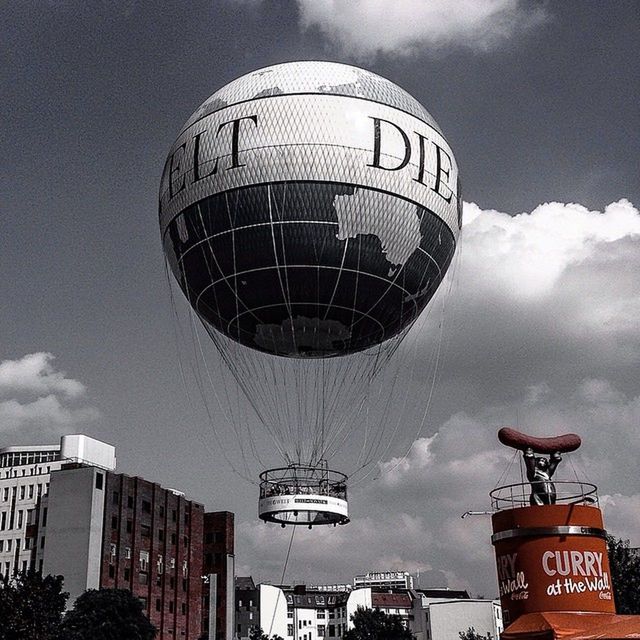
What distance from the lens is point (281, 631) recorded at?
137250 mm

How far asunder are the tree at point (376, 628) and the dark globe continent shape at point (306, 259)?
75.2m

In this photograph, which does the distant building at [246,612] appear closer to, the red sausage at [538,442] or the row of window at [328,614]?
the row of window at [328,614]

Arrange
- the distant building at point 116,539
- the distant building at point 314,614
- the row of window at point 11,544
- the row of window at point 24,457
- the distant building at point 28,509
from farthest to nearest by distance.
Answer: the distant building at point 314,614 < the row of window at point 24,457 < the row of window at point 11,544 < the distant building at point 28,509 < the distant building at point 116,539

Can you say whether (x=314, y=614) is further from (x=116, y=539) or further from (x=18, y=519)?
(x=18, y=519)

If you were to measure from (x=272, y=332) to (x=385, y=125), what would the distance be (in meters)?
8.97

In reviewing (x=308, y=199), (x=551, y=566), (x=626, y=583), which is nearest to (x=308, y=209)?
(x=308, y=199)

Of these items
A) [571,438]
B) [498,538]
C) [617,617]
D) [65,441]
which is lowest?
[617,617]

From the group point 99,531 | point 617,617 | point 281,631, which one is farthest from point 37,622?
point 281,631

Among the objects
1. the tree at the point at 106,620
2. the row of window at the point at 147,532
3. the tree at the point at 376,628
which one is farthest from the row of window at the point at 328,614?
the tree at the point at 106,620

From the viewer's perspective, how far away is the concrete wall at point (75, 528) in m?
91.1

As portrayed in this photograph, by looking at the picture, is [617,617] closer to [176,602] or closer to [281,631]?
[176,602]

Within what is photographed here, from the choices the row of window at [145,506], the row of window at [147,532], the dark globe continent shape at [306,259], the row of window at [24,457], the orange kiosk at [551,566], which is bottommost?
the orange kiosk at [551,566]

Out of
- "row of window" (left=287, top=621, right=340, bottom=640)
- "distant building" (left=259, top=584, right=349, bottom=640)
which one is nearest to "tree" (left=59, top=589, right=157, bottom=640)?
"distant building" (left=259, top=584, right=349, bottom=640)

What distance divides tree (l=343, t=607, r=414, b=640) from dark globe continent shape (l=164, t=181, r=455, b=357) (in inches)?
2962
